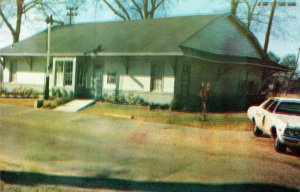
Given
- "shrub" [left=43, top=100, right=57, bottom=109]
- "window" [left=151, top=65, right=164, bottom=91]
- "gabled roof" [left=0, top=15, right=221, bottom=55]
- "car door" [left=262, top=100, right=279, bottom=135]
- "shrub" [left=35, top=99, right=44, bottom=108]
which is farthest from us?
"shrub" [left=43, top=100, right=57, bottom=109]

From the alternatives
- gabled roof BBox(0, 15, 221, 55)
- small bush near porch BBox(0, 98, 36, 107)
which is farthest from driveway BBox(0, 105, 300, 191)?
small bush near porch BBox(0, 98, 36, 107)

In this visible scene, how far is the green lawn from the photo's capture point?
340 cm

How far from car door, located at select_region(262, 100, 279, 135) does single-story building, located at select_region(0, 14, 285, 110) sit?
29 centimetres

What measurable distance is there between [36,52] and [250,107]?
Answer: 41.4 feet

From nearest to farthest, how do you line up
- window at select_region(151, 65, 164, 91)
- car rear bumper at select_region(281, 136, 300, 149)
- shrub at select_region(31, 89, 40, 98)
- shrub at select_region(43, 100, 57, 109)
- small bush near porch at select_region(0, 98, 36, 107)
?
1. car rear bumper at select_region(281, 136, 300, 149)
2. window at select_region(151, 65, 164, 91)
3. shrub at select_region(43, 100, 57, 109)
4. small bush near porch at select_region(0, 98, 36, 107)
5. shrub at select_region(31, 89, 40, 98)

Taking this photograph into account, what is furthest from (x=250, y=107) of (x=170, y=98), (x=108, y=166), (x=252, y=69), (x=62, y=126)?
(x=62, y=126)

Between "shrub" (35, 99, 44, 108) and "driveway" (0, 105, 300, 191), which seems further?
"shrub" (35, 99, 44, 108)

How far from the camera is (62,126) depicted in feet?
22.9

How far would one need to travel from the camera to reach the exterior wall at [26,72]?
42.8ft

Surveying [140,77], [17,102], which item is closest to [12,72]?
[17,102]

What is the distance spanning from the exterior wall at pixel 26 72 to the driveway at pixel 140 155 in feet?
21.0

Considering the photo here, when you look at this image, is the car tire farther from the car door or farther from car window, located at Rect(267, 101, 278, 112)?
car window, located at Rect(267, 101, 278, 112)

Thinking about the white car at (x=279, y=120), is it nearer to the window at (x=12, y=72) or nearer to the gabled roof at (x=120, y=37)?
the gabled roof at (x=120, y=37)

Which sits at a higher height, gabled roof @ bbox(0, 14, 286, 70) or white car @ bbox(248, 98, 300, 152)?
gabled roof @ bbox(0, 14, 286, 70)
